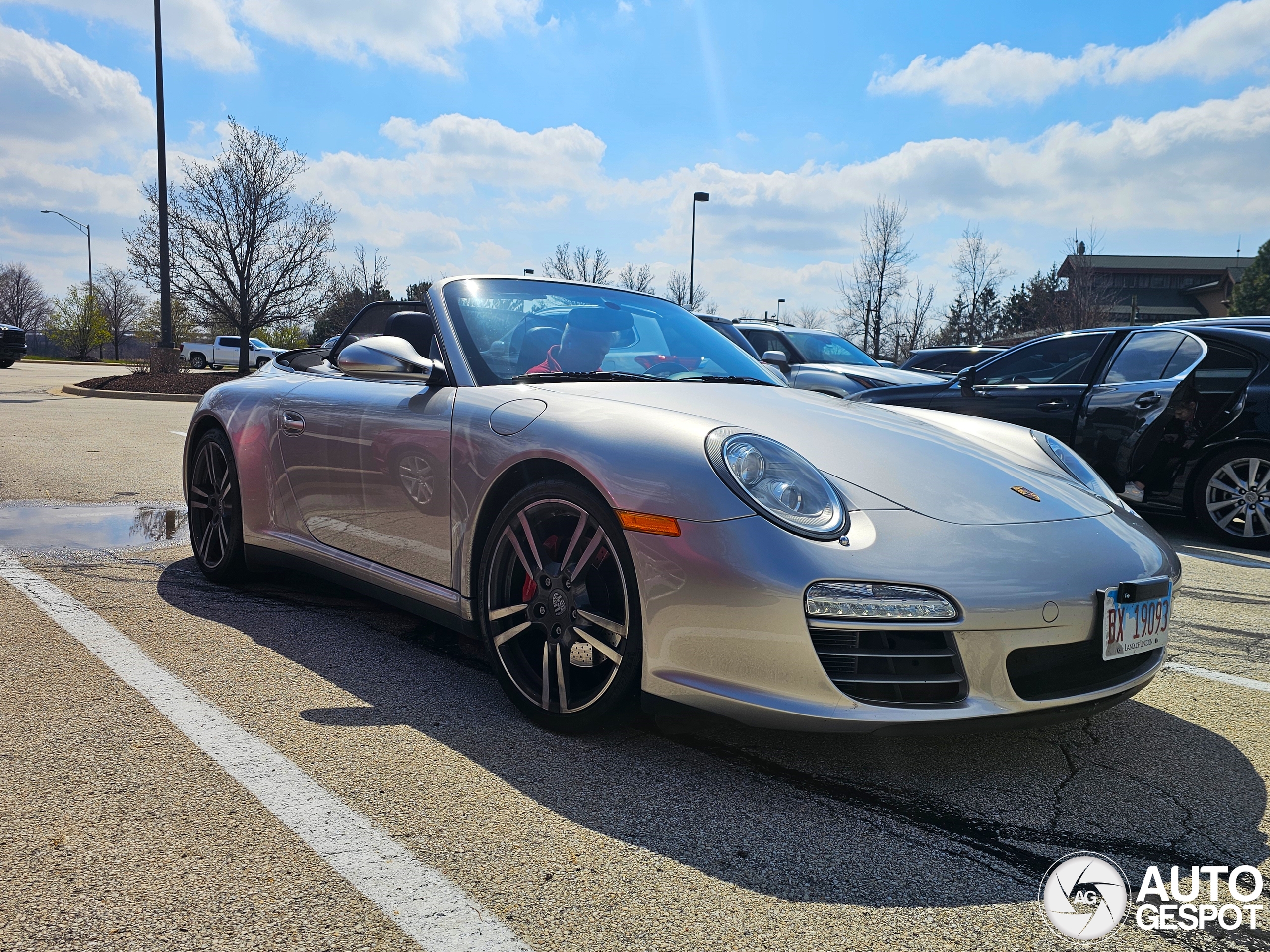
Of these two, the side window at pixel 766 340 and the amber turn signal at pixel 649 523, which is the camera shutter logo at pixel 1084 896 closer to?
the amber turn signal at pixel 649 523

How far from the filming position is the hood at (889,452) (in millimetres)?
2590

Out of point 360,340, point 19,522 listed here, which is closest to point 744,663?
point 360,340

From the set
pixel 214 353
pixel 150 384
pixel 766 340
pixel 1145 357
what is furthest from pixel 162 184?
pixel 214 353

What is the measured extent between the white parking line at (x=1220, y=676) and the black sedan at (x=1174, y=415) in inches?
131

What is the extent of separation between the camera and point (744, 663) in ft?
7.68

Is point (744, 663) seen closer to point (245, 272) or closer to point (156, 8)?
point (156, 8)

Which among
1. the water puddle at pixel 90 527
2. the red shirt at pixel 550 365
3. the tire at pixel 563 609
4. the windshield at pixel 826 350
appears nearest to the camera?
the tire at pixel 563 609

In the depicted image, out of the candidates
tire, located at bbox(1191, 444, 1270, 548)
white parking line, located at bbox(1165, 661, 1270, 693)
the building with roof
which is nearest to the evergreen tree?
the building with roof

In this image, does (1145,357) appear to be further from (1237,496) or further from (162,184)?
(162,184)

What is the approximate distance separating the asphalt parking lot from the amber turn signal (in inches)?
19.5

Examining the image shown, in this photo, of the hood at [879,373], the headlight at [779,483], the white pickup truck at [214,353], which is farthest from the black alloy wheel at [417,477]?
the white pickup truck at [214,353]

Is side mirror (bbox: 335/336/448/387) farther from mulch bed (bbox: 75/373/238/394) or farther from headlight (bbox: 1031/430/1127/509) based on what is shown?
mulch bed (bbox: 75/373/238/394)

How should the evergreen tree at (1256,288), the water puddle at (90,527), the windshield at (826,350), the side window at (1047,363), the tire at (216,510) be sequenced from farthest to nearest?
1. the evergreen tree at (1256,288)
2. the windshield at (826,350)
3. the side window at (1047,363)
4. the water puddle at (90,527)
5. the tire at (216,510)

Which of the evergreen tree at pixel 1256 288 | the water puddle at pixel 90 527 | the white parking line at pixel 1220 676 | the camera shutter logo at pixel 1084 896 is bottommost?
the camera shutter logo at pixel 1084 896
